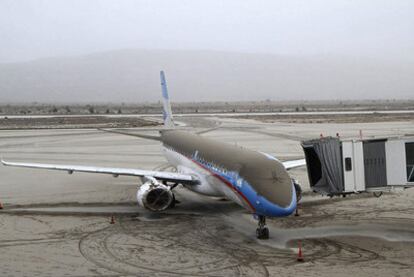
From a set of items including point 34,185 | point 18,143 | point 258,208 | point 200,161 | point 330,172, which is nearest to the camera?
point 258,208

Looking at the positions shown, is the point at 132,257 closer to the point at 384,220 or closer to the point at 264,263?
the point at 264,263

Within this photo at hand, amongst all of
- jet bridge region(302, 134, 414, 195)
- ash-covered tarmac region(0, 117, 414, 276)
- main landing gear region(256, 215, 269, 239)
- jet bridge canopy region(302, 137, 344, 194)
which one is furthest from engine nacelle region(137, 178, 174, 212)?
jet bridge region(302, 134, 414, 195)

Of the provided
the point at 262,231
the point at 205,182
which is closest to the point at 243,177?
the point at 262,231

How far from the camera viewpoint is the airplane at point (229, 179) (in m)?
18.7

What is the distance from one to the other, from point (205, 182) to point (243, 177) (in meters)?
4.88

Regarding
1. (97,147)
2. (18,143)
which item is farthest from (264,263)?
(18,143)

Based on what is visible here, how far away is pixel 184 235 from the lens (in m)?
20.8

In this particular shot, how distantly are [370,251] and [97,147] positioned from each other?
4057 centimetres

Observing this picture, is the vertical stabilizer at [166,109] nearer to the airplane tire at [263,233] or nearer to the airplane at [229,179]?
the airplane at [229,179]

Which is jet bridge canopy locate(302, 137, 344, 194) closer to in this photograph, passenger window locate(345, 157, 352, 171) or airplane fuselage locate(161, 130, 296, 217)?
passenger window locate(345, 157, 352, 171)

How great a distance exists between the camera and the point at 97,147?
177 ft

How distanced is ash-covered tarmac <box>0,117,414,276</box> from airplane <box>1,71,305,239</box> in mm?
1285

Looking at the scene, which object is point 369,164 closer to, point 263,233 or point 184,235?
point 263,233

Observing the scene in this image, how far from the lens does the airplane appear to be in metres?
18.7
